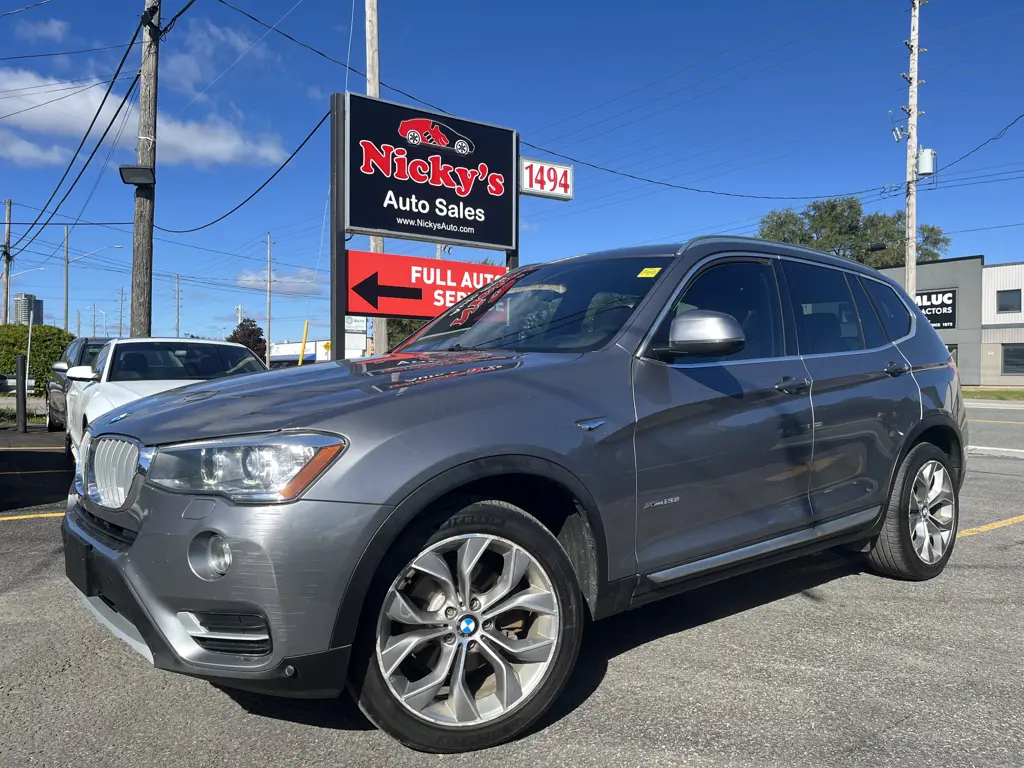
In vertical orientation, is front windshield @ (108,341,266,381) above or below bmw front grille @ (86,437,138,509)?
above

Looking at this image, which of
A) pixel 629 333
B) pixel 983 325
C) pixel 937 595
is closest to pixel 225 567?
pixel 629 333

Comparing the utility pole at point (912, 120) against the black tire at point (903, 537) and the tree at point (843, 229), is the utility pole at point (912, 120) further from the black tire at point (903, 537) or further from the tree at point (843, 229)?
the tree at point (843, 229)

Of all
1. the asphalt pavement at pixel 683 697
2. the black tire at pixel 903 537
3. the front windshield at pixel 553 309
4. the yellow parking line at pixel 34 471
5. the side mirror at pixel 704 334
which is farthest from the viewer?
the yellow parking line at pixel 34 471

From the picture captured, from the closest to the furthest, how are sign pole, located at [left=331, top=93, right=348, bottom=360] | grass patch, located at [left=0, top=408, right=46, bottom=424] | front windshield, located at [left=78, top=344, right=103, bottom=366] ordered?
sign pole, located at [left=331, top=93, right=348, bottom=360] < front windshield, located at [left=78, top=344, right=103, bottom=366] < grass patch, located at [left=0, top=408, right=46, bottom=424]

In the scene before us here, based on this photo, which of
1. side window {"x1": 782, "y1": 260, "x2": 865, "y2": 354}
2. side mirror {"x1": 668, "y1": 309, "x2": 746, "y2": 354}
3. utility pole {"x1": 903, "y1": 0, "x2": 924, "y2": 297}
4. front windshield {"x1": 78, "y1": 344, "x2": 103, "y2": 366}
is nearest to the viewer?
side mirror {"x1": 668, "y1": 309, "x2": 746, "y2": 354}

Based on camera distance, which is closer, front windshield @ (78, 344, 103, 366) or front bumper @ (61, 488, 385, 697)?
front bumper @ (61, 488, 385, 697)

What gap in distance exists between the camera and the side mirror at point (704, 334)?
299 cm

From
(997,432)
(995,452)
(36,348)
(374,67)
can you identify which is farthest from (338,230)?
(36,348)

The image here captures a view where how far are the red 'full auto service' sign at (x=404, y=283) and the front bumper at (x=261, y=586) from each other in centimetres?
628

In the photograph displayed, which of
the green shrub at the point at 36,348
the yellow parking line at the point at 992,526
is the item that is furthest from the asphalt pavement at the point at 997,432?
the green shrub at the point at 36,348

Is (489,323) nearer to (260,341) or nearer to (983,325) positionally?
(983,325)

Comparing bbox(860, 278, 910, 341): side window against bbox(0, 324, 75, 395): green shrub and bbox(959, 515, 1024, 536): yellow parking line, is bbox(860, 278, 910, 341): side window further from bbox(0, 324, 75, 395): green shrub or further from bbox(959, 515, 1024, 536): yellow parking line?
bbox(0, 324, 75, 395): green shrub

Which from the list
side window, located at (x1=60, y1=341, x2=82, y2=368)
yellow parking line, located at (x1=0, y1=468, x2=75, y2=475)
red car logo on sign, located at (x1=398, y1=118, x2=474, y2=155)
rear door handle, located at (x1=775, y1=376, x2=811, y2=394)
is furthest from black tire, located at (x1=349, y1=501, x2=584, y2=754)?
side window, located at (x1=60, y1=341, x2=82, y2=368)

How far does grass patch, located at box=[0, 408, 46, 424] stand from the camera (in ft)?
52.7
